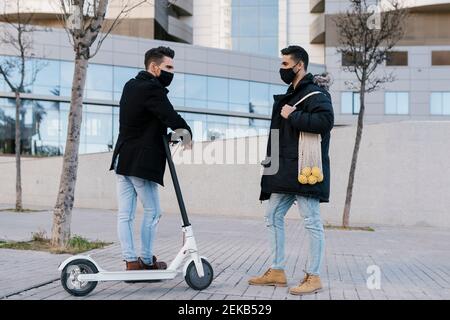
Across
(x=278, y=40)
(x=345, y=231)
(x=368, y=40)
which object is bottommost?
(x=345, y=231)

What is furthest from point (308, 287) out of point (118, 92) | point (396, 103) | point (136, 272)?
point (396, 103)

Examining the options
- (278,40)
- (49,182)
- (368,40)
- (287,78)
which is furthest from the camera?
(278,40)

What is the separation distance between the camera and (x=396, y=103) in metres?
43.1

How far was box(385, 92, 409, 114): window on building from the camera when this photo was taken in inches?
1689

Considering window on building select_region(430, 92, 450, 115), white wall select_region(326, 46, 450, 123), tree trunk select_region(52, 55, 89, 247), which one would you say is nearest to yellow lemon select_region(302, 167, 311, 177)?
tree trunk select_region(52, 55, 89, 247)

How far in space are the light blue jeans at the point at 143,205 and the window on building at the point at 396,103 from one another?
131ft

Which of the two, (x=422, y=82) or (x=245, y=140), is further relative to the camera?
(x=422, y=82)

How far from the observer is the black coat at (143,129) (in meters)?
4.86

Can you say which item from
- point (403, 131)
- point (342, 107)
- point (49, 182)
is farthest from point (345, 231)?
point (342, 107)

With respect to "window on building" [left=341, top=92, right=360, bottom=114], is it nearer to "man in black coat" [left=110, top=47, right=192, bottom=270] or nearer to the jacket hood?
the jacket hood

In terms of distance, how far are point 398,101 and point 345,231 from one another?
31902 mm

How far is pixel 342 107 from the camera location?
142 ft

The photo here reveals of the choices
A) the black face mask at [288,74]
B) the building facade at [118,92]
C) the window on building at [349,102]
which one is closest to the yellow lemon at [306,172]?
the black face mask at [288,74]
